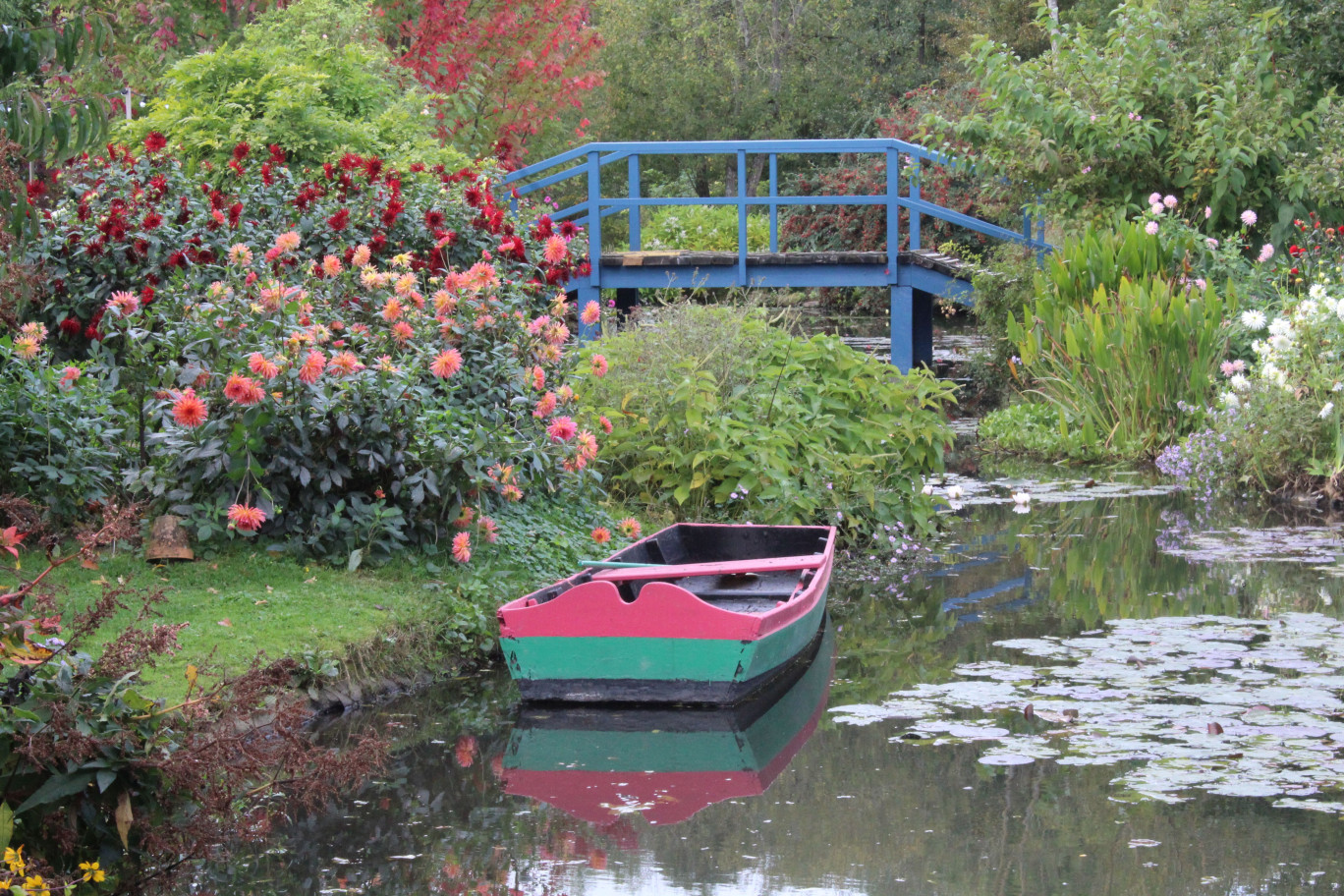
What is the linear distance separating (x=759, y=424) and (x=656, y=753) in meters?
4.02

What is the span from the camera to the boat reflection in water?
5469mm

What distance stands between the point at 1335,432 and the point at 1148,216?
3.65 meters

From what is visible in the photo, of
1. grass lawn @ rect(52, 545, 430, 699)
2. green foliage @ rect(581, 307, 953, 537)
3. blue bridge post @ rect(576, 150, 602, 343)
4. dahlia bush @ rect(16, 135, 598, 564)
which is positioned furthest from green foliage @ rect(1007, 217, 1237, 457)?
grass lawn @ rect(52, 545, 430, 699)

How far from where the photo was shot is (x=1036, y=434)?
46.0ft

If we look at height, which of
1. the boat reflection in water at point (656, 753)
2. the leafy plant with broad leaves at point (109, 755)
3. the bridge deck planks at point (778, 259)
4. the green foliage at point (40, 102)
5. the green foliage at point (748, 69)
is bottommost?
the boat reflection in water at point (656, 753)

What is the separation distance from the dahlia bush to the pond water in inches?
43.9

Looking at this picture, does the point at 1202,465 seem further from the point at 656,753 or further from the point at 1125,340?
the point at 656,753

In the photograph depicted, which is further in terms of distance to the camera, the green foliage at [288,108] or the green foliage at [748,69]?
the green foliage at [748,69]

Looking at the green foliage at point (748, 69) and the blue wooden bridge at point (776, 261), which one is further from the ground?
the green foliage at point (748, 69)

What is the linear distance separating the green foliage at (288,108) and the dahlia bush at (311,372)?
73.2 inches

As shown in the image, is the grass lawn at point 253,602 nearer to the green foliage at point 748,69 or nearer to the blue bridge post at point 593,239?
the blue bridge post at point 593,239

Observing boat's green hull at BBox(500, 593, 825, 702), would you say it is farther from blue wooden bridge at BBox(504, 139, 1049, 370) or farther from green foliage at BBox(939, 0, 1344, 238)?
blue wooden bridge at BBox(504, 139, 1049, 370)

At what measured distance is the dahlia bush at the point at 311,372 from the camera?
7.16 m

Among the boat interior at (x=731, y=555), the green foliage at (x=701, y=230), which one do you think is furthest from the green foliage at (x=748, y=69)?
the boat interior at (x=731, y=555)
